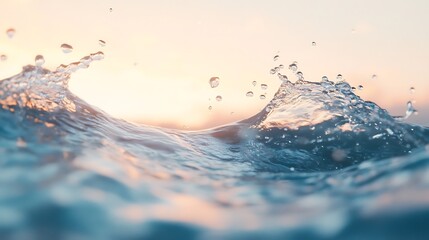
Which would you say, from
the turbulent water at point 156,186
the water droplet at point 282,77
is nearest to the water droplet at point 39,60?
the turbulent water at point 156,186

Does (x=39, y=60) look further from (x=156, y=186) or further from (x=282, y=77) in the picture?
(x=282, y=77)

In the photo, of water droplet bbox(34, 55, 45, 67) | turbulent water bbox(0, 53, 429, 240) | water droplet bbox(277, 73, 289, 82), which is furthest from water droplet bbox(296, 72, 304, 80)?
water droplet bbox(34, 55, 45, 67)

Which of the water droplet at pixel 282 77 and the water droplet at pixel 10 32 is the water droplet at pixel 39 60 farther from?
the water droplet at pixel 282 77

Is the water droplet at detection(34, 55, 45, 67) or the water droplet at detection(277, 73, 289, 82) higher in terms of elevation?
the water droplet at detection(277, 73, 289, 82)

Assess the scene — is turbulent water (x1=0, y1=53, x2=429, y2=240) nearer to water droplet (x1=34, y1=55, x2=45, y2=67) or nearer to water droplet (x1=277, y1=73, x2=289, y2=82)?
water droplet (x1=34, y1=55, x2=45, y2=67)

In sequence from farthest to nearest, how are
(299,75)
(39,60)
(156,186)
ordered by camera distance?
1. (299,75)
2. (39,60)
3. (156,186)

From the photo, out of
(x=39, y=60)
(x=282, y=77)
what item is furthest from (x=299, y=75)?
(x=39, y=60)

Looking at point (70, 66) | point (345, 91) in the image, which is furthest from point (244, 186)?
point (345, 91)

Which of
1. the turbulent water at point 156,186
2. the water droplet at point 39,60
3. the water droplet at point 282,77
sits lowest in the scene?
the turbulent water at point 156,186
